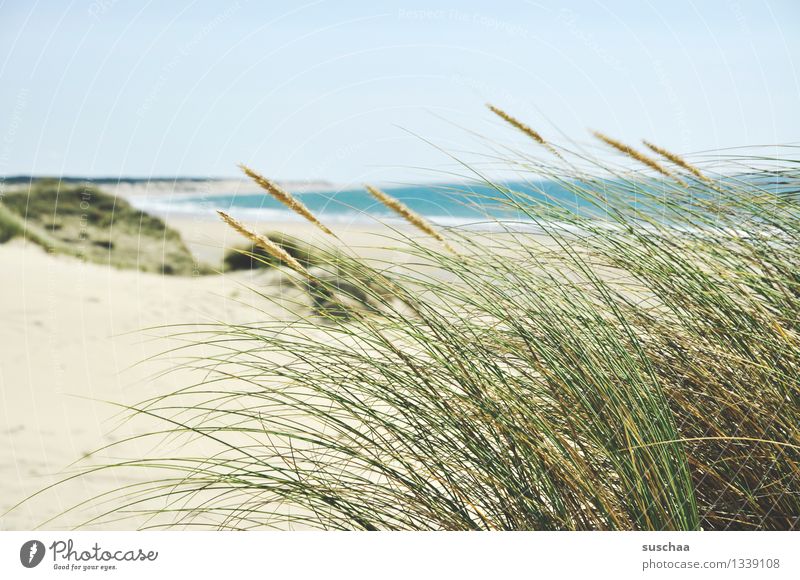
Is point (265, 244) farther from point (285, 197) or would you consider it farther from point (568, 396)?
point (568, 396)

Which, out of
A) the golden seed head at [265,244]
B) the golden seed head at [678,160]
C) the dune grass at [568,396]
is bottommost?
the dune grass at [568,396]

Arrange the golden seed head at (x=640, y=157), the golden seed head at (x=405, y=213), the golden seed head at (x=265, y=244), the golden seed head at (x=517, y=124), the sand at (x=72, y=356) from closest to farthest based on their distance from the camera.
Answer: the golden seed head at (x=265, y=244), the golden seed head at (x=405, y=213), the golden seed head at (x=517, y=124), the golden seed head at (x=640, y=157), the sand at (x=72, y=356)

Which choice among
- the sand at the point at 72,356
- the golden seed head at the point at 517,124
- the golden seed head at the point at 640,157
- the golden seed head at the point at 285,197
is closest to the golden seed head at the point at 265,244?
the golden seed head at the point at 285,197

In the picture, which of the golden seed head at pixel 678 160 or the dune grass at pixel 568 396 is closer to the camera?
the dune grass at pixel 568 396

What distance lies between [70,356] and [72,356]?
0.7 inches

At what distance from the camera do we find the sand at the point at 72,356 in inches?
137

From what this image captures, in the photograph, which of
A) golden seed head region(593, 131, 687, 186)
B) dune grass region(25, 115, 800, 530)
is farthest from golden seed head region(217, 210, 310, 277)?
golden seed head region(593, 131, 687, 186)

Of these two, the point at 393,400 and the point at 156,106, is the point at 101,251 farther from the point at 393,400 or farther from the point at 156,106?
the point at 393,400

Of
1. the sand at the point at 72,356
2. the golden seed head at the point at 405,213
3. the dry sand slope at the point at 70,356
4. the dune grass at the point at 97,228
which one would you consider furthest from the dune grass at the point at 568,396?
the dune grass at the point at 97,228

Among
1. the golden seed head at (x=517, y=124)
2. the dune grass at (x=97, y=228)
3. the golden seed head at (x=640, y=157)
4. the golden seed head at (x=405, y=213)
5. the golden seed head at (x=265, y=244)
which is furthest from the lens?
the dune grass at (x=97, y=228)

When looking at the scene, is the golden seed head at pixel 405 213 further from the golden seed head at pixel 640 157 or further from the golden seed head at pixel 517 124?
the golden seed head at pixel 640 157

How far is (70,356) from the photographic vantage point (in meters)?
5.12

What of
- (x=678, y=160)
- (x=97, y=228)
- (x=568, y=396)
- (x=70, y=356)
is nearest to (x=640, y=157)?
(x=678, y=160)

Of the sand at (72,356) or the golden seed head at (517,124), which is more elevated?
the golden seed head at (517,124)
